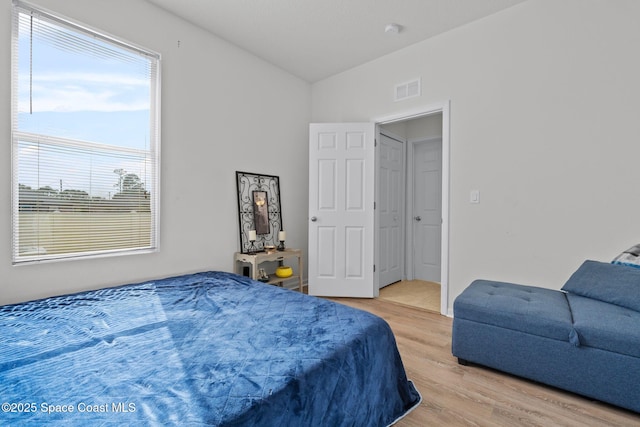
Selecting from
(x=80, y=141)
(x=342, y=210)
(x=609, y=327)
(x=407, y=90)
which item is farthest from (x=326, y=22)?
(x=609, y=327)

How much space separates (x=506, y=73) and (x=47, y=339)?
11.8 ft

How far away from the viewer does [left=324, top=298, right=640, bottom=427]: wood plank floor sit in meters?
1.53

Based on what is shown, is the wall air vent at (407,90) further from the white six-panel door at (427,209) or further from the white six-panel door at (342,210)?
the white six-panel door at (427,209)

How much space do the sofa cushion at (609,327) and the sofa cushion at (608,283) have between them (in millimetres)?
60

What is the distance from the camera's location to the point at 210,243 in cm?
304

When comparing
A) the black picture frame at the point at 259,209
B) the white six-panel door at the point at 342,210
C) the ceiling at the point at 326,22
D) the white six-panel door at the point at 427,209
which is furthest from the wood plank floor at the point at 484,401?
the ceiling at the point at 326,22

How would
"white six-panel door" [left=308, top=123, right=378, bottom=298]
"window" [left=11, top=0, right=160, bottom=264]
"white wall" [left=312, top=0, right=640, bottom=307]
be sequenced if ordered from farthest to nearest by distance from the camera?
"white six-panel door" [left=308, top=123, right=378, bottom=298], "white wall" [left=312, top=0, right=640, bottom=307], "window" [left=11, top=0, right=160, bottom=264]

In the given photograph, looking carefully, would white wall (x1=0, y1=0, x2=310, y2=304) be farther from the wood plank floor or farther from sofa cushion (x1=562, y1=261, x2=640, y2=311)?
sofa cushion (x1=562, y1=261, x2=640, y2=311)

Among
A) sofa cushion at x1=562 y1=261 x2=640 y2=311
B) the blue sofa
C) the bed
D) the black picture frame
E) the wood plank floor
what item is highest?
the black picture frame

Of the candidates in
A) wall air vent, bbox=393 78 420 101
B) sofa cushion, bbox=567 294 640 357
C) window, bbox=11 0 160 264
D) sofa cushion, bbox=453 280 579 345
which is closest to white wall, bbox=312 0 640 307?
wall air vent, bbox=393 78 420 101

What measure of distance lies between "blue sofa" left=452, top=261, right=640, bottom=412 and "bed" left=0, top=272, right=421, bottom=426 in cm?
70

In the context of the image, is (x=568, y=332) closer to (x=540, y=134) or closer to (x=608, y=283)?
(x=608, y=283)

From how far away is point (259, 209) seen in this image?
3.47 metres

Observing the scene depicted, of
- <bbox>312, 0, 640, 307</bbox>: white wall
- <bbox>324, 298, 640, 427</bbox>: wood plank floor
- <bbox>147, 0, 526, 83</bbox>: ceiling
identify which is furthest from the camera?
<bbox>147, 0, 526, 83</bbox>: ceiling
